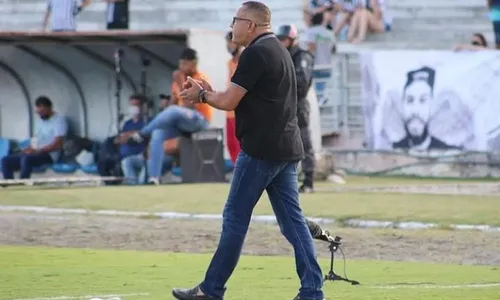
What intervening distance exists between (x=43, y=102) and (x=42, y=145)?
0.65 meters

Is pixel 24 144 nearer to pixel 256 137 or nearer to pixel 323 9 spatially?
pixel 323 9

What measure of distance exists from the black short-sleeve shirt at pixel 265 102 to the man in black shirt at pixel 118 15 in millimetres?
15607

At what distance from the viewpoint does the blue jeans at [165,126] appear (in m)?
20.8

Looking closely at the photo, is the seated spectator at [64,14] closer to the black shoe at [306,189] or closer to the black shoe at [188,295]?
the black shoe at [306,189]

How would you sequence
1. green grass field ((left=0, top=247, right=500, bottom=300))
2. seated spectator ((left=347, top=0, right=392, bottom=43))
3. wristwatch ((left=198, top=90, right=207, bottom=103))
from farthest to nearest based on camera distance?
seated spectator ((left=347, top=0, right=392, bottom=43)) < green grass field ((left=0, top=247, right=500, bottom=300)) < wristwatch ((left=198, top=90, right=207, bottom=103))

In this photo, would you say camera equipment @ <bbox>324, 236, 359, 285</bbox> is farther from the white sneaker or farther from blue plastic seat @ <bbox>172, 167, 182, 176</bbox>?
blue plastic seat @ <bbox>172, 167, 182, 176</bbox>

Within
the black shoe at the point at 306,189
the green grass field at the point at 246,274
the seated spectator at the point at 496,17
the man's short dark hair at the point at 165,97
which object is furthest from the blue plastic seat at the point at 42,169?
the green grass field at the point at 246,274

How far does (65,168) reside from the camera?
74.6ft

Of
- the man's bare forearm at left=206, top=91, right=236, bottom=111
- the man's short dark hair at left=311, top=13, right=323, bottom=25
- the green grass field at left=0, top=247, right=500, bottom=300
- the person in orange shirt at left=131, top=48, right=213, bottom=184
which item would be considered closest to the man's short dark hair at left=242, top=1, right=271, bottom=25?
the man's bare forearm at left=206, top=91, right=236, bottom=111

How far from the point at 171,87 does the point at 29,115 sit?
2688 mm

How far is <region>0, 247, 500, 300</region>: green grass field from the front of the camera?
9.73 meters

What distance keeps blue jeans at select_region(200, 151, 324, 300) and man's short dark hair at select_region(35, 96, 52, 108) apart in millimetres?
13918

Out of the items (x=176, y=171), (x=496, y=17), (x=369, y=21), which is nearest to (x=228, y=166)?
(x=176, y=171)

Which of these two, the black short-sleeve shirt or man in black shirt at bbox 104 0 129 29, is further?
man in black shirt at bbox 104 0 129 29
